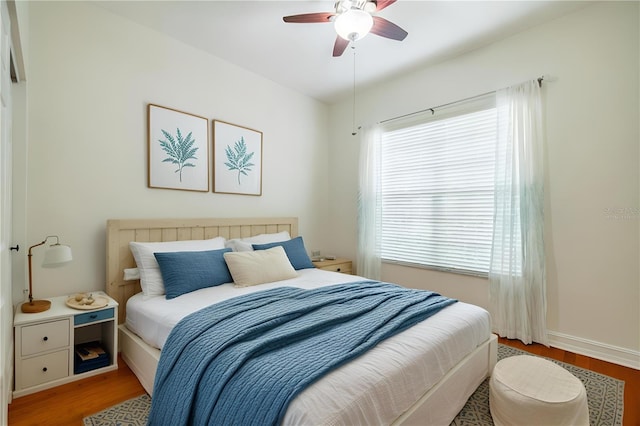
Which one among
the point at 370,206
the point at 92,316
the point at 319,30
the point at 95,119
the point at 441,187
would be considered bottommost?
the point at 92,316

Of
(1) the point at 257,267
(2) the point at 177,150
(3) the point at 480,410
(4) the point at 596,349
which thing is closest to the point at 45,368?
(1) the point at 257,267

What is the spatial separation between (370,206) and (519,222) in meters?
1.60

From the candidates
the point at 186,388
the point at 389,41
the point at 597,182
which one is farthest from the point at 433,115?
the point at 186,388

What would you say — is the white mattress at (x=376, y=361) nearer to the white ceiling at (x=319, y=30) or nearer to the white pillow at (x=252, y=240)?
the white pillow at (x=252, y=240)

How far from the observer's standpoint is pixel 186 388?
52.0 inches

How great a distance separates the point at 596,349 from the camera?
2.43 metres

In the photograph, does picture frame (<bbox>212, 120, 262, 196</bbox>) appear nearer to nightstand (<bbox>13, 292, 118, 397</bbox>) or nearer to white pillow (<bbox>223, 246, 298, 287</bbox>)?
white pillow (<bbox>223, 246, 298, 287</bbox>)

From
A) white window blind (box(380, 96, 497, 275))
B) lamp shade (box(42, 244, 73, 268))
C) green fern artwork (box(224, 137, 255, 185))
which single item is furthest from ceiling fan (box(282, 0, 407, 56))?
lamp shade (box(42, 244, 73, 268))

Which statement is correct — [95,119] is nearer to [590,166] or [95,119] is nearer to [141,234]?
[141,234]

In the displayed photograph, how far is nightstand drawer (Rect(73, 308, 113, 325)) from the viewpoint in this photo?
6.71 feet

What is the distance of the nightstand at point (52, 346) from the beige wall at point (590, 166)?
3513 millimetres

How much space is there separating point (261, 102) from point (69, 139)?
1935 millimetres

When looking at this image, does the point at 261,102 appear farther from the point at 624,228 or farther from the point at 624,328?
the point at 624,328

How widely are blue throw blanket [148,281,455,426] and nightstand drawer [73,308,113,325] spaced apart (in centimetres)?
86
